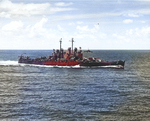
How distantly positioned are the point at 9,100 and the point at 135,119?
79.6 feet

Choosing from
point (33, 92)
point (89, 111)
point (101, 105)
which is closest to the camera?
point (89, 111)

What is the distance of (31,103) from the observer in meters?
44.9

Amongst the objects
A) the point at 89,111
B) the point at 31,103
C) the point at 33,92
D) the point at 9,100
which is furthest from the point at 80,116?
the point at 33,92

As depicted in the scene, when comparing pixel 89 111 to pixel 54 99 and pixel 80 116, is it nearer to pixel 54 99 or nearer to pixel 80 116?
pixel 80 116

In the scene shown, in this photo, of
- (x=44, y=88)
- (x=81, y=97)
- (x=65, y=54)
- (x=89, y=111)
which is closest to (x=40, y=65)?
(x=65, y=54)

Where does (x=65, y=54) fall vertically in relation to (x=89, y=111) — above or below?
above

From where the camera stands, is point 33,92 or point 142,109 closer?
point 142,109

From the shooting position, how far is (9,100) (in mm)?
47281

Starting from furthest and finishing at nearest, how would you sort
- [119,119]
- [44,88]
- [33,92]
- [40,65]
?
1. [40,65]
2. [44,88]
3. [33,92]
4. [119,119]

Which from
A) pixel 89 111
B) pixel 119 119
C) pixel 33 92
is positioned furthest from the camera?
pixel 33 92

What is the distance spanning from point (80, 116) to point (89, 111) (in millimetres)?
2893

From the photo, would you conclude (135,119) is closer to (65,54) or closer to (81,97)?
(81,97)

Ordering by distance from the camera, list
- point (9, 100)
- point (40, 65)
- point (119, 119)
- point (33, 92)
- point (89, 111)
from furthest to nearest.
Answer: point (40, 65) < point (33, 92) < point (9, 100) < point (89, 111) < point (119, 119)

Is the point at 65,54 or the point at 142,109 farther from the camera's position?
the point at 65,54
